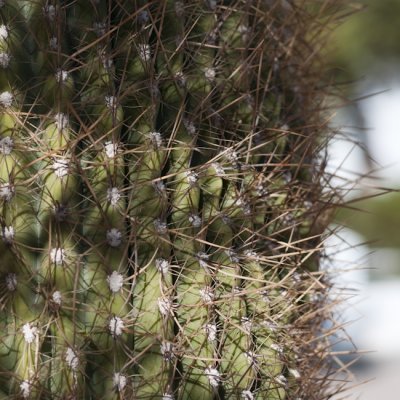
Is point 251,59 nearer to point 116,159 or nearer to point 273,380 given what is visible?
point 116,159

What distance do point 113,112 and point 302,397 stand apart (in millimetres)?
684

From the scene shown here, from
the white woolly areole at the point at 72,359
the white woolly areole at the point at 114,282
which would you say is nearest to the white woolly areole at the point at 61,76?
the white woolly areole at the point at 114,282

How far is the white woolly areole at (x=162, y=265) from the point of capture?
137cm

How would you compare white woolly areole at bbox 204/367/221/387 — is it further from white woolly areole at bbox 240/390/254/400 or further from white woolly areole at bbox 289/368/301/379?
white woolly areole at bbox 289/368/301/379

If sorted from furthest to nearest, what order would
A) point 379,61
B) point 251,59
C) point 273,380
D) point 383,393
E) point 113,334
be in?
point 379,61, point 383,393, point 251,59, point 273,380, point 113,334

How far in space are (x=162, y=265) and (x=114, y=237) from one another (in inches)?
3.9

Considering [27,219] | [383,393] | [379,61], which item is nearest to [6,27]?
[27,219]

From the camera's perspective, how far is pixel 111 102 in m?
1.38

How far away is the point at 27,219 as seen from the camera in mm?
1322

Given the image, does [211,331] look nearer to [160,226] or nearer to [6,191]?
[160,226]

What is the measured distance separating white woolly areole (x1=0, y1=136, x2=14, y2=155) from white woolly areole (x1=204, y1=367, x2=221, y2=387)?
1.66 ft

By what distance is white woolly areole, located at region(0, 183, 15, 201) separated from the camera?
4.29 feet

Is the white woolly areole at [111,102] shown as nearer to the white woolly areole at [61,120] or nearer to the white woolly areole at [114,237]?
the white woolly areole at [61,120]

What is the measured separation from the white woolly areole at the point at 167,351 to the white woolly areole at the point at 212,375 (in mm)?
76
